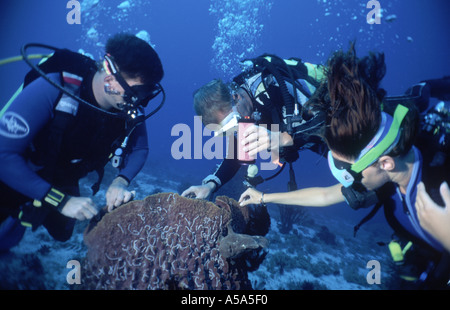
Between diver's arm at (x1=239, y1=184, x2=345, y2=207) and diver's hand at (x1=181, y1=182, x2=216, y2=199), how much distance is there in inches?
25.7

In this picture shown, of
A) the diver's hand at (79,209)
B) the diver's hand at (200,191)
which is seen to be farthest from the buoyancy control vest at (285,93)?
the diver's hand at (79,209)

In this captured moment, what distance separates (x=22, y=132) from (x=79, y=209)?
1096 mm

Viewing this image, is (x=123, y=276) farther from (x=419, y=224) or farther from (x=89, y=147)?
(x=419, y=224)

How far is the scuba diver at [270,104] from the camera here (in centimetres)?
291

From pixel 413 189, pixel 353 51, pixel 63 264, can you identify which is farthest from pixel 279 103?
pixel 63 264

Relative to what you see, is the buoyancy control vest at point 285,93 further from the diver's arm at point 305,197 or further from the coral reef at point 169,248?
the coral reef at point 169,248

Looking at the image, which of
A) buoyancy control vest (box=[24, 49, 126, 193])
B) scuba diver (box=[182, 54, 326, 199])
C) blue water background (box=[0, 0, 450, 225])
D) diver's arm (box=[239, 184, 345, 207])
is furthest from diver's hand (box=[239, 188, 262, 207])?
blue water background (box=[0, 0, 450, 225])

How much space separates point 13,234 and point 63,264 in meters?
2.00

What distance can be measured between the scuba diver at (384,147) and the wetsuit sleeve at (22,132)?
3233mm

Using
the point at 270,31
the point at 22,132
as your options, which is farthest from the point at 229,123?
the point at 270,31

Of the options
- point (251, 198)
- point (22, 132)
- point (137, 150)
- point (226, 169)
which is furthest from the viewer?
point (226, 169)

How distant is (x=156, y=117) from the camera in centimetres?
14938

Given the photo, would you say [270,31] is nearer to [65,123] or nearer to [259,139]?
[259,139]

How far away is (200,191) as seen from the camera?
3.49 m
